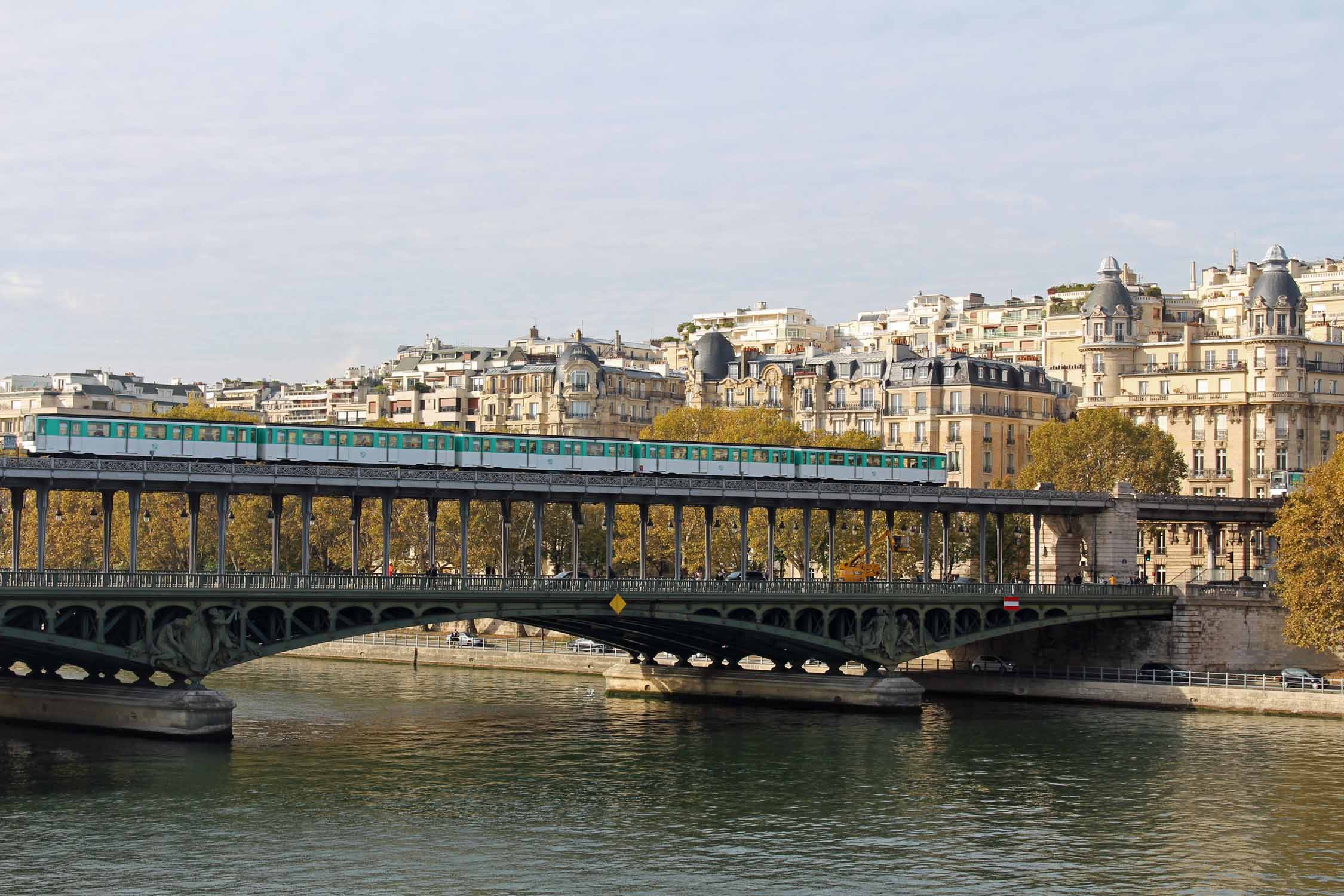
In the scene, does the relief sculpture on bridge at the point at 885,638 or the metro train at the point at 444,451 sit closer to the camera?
the metro train at the point at 444,451

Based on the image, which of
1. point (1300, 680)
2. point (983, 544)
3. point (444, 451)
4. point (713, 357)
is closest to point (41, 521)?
point (444, 451)

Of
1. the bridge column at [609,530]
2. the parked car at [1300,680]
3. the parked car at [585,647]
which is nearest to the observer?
the bridge column at [609,530]

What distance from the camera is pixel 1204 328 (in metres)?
180

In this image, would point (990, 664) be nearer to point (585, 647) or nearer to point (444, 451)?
point (585, 647)

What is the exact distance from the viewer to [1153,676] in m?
100

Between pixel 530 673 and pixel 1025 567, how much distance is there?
1450 inches

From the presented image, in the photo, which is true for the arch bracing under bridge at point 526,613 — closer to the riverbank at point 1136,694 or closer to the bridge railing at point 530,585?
the bridge railing at point 530,585

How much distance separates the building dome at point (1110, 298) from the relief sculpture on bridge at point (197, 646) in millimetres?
98495

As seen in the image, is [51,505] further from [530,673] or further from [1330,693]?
[1330,693]

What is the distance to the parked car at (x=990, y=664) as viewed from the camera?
106 metres

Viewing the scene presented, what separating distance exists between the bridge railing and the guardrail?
406cm

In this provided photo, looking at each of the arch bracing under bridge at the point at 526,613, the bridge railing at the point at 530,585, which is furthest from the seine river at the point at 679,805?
the bridge railing at the point at 530,585

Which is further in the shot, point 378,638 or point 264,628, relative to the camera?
point 378,638

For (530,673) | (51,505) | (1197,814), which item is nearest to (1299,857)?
(1197,814)
